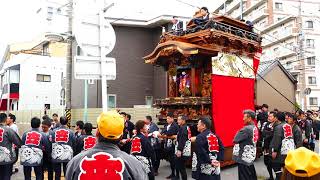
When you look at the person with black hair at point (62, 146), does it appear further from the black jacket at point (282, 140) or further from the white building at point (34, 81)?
the white building at point (34, 81)

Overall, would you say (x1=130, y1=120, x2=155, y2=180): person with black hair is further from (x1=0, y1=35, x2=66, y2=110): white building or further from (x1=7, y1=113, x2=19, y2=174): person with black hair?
(x1=0, y1=35, x2=66, y2=110): white building

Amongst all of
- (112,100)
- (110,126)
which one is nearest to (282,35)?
(112,100)

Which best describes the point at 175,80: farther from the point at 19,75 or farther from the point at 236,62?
the point at 19,75

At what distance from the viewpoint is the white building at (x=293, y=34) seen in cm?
4653

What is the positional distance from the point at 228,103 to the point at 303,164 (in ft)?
31.3

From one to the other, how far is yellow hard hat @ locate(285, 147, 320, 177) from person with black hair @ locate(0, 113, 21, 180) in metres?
7.11

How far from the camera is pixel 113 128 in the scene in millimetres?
3230

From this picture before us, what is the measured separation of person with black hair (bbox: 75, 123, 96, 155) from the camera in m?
7.88

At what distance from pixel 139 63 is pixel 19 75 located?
51.6 ft

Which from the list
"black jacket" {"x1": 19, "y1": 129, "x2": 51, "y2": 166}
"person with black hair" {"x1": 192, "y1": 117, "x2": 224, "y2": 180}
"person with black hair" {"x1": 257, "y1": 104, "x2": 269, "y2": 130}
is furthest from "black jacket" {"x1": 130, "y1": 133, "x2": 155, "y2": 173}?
"person with black hair" {"x1": 257, "y1": 104, "x2": 269, "y2": 130}

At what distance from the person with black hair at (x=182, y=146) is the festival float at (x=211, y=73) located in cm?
164

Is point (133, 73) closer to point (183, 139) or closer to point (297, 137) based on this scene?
point (183, 139)

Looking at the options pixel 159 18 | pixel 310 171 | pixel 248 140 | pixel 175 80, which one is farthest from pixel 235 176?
pixel 159 18

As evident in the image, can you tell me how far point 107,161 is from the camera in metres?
Result: 3.13
